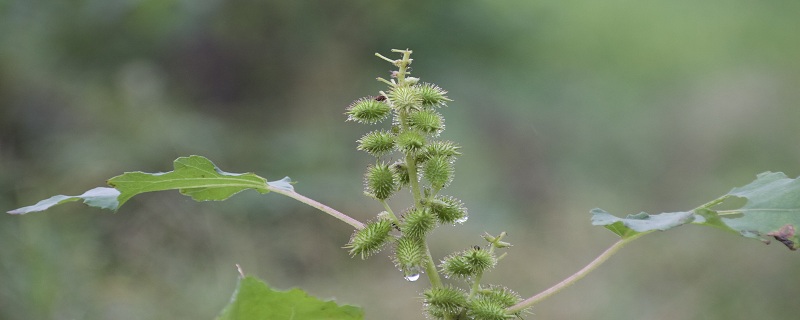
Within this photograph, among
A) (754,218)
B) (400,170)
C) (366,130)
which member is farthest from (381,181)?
(366,130)

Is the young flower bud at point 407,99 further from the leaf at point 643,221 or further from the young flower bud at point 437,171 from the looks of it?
the leaf at point 643,221

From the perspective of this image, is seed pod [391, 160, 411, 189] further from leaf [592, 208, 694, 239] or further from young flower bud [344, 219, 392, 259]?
leaf [592, 208, 694, 239]

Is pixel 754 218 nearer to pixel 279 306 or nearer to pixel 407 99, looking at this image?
pixel 407 99

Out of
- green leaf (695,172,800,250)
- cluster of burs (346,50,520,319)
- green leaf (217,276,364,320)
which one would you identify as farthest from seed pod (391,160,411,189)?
green leaf (695,172,800,250)

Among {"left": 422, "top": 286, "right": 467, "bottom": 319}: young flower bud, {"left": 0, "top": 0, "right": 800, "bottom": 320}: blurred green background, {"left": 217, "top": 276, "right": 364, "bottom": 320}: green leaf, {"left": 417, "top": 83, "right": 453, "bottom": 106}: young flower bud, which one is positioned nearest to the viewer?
{"left": 217, "top": 276, "right": 364, "bottom": 320}: green leaf

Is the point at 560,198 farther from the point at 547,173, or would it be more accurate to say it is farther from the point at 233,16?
the point at 233,16
